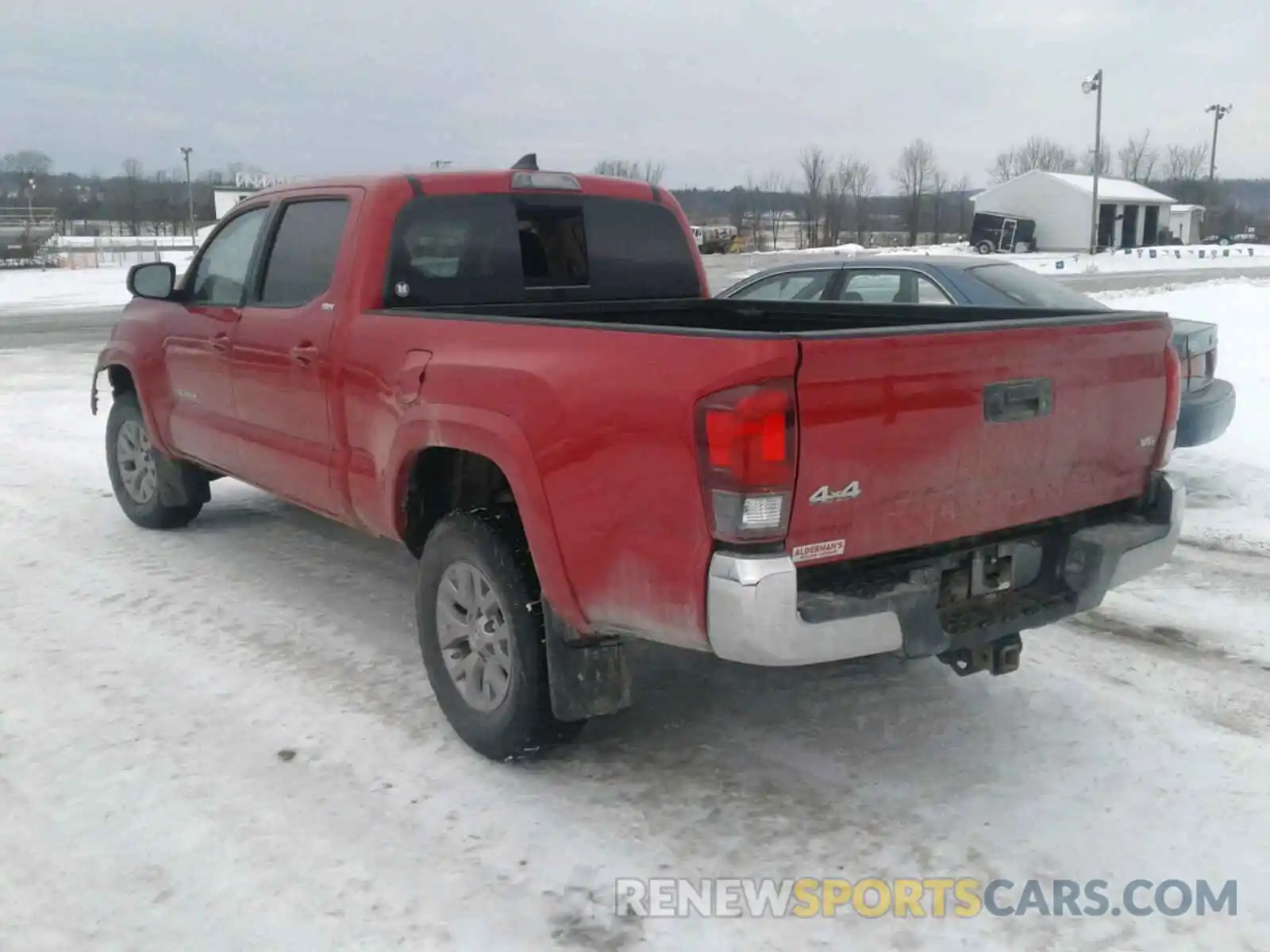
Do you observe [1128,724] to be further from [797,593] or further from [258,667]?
[258,667]

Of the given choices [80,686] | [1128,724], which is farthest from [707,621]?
[80,686]

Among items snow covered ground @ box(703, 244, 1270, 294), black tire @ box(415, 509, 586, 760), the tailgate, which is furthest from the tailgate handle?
snow covered ground @ box(703, 244, 1270, 294)

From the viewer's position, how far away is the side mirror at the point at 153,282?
6191 mm

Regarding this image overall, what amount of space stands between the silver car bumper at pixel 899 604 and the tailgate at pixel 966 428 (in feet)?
0.41

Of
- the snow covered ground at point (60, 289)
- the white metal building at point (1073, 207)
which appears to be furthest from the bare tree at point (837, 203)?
the snow covered ground at point (60, 289)

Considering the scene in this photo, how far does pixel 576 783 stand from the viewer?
390cm

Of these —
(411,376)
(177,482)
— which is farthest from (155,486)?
(411,376)

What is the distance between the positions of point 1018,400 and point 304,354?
2.95 meters

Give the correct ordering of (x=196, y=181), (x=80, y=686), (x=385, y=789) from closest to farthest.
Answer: (x=385, y=789)
(x=80, y=686)
(x=196, y=181)

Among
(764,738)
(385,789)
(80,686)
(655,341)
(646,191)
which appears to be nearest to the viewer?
(655,341)

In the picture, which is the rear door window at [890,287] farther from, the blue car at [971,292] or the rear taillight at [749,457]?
the rear taillight at [749,457]

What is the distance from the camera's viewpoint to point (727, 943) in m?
3.00

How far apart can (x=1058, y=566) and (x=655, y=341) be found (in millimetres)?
1630

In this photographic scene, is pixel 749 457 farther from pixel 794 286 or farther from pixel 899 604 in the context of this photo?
pixel 794 286
